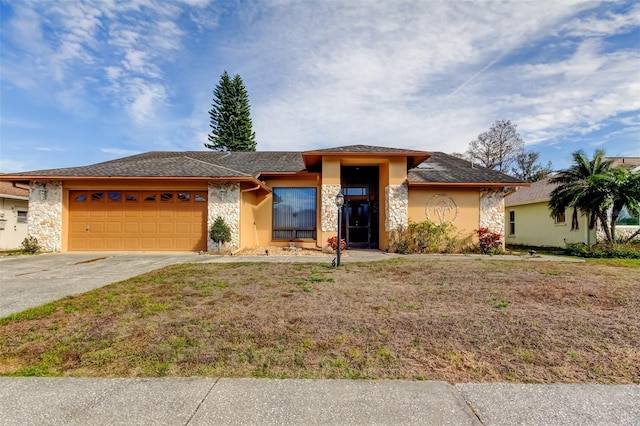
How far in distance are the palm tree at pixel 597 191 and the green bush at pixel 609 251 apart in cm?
91

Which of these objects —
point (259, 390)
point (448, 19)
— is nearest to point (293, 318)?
point (259, 390)

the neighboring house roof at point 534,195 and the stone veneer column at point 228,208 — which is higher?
the neighboring house roof at point 534,195

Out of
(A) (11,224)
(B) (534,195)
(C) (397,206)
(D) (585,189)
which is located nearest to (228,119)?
(A) (11,224)

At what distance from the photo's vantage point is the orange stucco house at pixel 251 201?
1170 centimetres

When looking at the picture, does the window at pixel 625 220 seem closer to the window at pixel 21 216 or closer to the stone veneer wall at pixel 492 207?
the stone veneer wall at pixel 492 207

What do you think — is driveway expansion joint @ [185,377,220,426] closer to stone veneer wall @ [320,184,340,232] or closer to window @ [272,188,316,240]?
stone veneer wall @ [320,184,340,232]

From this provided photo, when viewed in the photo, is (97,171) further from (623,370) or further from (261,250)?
(623,370)

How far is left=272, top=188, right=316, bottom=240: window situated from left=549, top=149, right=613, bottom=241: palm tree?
11.1 m

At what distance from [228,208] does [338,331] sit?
29.3ft

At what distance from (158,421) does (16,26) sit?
45.3 feet

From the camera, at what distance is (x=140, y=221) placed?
1191 centimetres

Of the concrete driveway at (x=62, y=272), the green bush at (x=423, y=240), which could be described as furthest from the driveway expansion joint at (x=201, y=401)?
the green bush at (x=423, y=240)

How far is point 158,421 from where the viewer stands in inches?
83.7

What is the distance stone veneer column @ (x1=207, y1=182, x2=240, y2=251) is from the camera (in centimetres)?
1168
